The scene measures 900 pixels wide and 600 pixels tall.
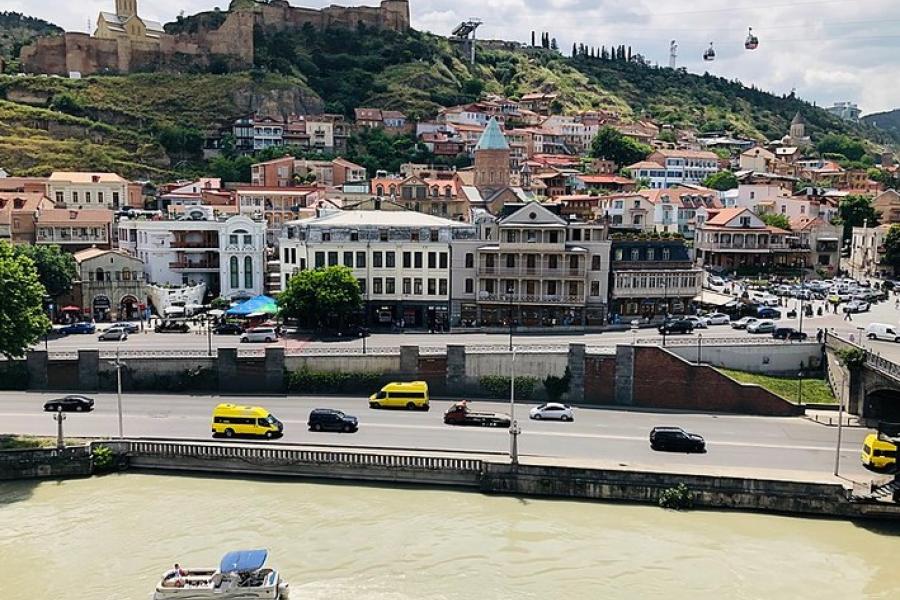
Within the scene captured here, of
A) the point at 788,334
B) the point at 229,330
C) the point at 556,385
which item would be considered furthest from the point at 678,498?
the point at 229,330

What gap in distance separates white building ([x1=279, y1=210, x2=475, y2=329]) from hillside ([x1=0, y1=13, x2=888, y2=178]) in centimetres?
4844

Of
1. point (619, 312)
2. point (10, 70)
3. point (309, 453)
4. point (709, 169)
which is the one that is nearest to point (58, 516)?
point (309, 453)

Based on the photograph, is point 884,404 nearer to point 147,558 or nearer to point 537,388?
point 537,388

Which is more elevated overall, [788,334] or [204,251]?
[204,251]

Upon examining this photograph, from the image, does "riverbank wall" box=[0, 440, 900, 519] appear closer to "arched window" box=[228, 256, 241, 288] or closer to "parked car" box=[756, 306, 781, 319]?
"parked car" box=[756, 306, 781, 319]

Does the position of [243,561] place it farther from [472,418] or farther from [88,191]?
[88,191]

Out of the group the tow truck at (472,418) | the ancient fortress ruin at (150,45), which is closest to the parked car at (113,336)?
the tow truck at (472,418)

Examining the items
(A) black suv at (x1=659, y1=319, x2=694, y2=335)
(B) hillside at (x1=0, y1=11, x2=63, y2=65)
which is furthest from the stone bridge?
(B) hillside at (x1=0, y1=11, x2=63, y2=65)

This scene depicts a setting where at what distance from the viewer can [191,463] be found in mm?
29859

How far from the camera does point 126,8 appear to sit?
5374 inches

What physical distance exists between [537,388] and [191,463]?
16.4 meters

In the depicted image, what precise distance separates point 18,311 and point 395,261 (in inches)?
847

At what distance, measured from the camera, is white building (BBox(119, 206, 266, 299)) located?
2190 inches

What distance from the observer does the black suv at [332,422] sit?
32562 mm
